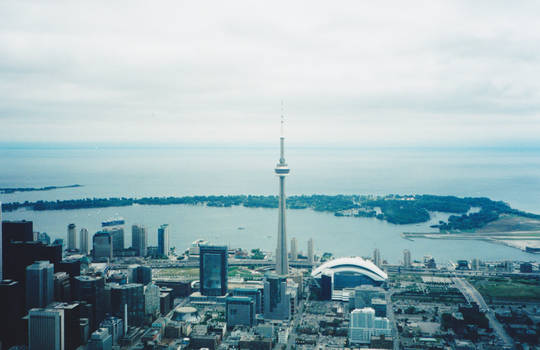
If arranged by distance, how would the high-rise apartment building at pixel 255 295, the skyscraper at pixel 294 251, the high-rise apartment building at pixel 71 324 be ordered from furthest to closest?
the skyscraper at pixel 294 251 → the high-rise apartment building at pixel 255 295 → the high-rise apartment building at pixel 71 324

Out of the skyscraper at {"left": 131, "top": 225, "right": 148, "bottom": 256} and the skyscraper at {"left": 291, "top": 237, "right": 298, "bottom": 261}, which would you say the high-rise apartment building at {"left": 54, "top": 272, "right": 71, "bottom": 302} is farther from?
the skyscraper at {"left": 291, "top": 237, "right": 298, "bottom": 261}

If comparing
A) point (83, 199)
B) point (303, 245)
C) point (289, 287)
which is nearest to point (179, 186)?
point (83, 199)

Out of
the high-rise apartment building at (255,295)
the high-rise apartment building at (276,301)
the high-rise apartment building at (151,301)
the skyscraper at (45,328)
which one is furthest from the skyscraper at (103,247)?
the skyscraper at (45,328)

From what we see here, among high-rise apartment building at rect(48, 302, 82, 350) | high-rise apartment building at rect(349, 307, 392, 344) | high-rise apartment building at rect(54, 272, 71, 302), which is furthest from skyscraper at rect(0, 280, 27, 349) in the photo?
high-rise apartment building at rect(349, 307, 392, 344)

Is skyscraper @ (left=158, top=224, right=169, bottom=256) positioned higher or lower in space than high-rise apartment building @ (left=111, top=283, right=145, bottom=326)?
higher

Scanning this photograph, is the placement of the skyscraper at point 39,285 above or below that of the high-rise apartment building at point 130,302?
above

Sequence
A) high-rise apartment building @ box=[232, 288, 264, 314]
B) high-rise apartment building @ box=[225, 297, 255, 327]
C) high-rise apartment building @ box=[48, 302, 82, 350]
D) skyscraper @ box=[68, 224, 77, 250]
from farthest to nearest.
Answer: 1. skyscraper @ box=[68, 224, 77, 250]
2. high-rise apartment building @ box=[232, 288, 264, 314]
3. high-rise apartment building @ box=[225, 297, 255, 327]
4. high-rise apartment building @ box=[48, 302, 82, 350]

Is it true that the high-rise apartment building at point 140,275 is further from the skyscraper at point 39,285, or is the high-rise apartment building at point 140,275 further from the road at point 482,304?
the road at point 482,304
